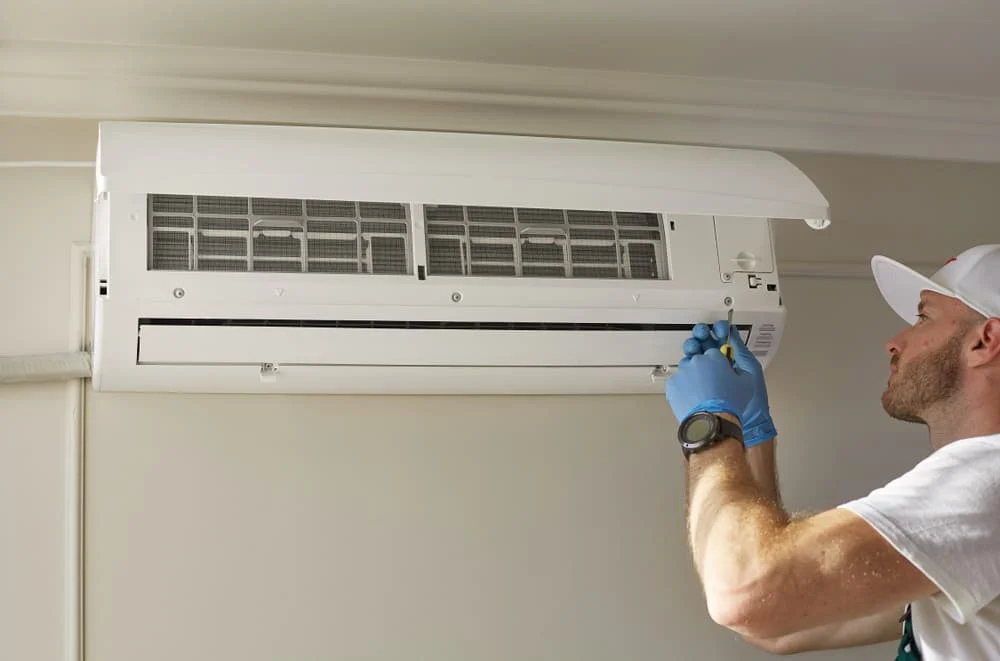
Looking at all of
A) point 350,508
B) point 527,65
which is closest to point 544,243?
point 527,65

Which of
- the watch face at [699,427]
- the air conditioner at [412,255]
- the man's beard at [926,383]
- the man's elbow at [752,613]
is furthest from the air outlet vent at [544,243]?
the man's elbow at [752,613]

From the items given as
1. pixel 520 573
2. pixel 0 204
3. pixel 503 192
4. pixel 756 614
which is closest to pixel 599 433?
pixel 520 573

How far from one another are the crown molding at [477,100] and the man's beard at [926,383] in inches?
27.8

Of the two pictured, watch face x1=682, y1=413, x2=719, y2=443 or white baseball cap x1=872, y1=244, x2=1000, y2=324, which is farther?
white baseball cap x1=872, y1=244, x2=1000, y2=324

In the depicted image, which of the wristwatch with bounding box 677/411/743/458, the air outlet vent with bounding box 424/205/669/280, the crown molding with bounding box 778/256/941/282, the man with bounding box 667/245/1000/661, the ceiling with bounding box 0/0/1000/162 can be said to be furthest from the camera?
the crown molding with bounding box 778/256/941/282

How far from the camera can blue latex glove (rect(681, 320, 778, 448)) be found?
2.04m

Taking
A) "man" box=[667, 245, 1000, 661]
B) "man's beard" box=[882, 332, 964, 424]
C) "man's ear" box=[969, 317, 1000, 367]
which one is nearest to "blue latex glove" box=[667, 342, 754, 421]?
"man" box=[667, 245, 1000, 661]

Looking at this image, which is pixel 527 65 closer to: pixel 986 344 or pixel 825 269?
pixel 825 269

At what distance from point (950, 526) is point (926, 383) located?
0.42m

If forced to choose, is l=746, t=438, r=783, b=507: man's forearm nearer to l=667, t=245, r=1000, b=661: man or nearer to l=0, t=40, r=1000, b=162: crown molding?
l=667, t=245, r=1000, b=661: man

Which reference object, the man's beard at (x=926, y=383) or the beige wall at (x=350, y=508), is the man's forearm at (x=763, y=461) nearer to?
the man's beard at (x=926, y=383)

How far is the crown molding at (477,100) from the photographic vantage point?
217cm

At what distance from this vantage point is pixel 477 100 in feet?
7.68

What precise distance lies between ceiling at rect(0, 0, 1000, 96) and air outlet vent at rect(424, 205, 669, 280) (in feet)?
1.16
